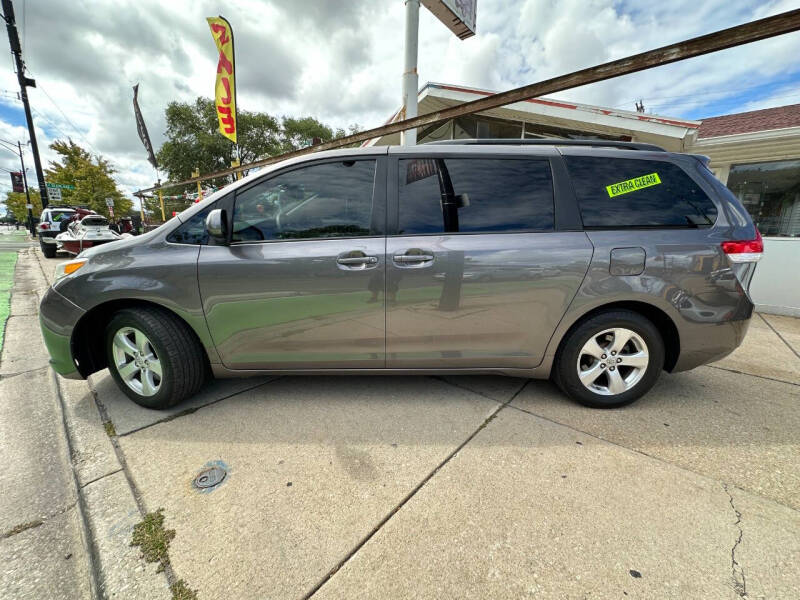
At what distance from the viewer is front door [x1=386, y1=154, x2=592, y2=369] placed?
7.06 feet

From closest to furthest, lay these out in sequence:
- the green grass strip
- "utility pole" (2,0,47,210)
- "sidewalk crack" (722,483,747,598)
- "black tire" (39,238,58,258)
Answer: "sidewalk crack" (722,483,747,598) < the green grass strip < "black tire" (39,238,58,258) < "utility pole" (2,0,47,210)

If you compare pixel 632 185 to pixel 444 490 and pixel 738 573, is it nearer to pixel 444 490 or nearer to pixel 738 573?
pixel 738 573

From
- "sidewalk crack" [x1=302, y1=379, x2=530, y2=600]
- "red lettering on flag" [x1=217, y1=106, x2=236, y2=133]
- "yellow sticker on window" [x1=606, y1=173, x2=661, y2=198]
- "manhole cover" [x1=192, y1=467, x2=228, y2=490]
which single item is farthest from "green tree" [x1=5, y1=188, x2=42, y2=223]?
"yellow sticker on window" [x1=606, y1=173, x2=661, y2=198]

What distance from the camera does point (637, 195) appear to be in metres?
2.26

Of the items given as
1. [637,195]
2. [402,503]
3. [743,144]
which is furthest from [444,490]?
[743,144]

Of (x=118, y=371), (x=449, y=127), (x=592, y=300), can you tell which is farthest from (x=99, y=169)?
(x=592, y=300)

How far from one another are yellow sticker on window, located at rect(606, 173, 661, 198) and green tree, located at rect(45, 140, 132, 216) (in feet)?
129

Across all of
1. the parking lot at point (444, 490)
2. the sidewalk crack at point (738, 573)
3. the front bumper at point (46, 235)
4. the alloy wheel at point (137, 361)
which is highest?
the front bumper at point (46, 235)

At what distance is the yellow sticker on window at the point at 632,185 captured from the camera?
7.44 feet

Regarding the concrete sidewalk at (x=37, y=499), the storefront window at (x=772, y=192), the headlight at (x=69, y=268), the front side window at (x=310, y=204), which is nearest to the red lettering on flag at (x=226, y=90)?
the concrete sidewalk at (x=37, y=499)

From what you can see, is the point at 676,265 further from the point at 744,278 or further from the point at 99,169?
the point at 99,169

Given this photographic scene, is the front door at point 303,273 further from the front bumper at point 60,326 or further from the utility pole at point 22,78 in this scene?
the utility pole at point 22,78

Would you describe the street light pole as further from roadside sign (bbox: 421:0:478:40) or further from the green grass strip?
the green grass strip

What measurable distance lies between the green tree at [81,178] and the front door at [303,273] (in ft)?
124
